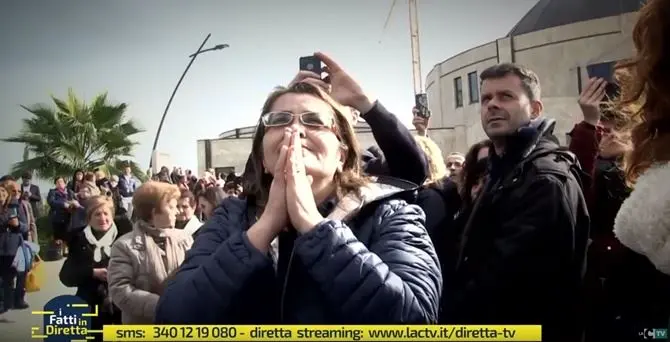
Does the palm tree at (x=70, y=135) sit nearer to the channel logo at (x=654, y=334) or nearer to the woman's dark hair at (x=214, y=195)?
the woman's dark hair at (x=214, y=195)

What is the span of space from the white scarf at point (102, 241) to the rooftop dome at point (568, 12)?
1481mm

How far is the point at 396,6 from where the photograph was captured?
1957 mm

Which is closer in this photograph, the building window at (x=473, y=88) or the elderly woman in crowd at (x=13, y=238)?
the building window at (x=473, y=88)

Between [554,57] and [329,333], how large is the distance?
3.67 feet

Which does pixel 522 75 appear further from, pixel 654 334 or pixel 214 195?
pixel 214 195

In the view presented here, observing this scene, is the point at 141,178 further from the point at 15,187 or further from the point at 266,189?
the point at 266,189

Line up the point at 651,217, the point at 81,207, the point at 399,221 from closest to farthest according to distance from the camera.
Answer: the point at 651,217 < the point at 399,221 < the point at 81,207

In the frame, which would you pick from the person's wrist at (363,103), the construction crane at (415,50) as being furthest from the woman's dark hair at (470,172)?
the person's wrist at (363,103)

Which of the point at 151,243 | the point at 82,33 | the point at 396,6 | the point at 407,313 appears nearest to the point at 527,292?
the point at 407,313

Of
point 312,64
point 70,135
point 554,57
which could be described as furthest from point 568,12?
point 70,135

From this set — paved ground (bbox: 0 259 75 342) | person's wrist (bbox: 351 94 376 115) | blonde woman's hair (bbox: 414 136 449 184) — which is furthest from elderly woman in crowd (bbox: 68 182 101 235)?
blonde woman's hair (bbox: 414 136 449 184)

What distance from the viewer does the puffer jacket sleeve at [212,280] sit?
4.21ft

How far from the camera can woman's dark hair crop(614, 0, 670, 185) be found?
1.06 m

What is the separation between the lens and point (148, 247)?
6.44 ft
